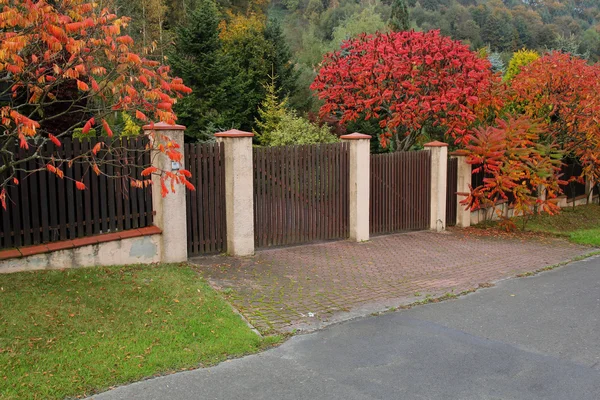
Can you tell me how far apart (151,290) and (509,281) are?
5.75m

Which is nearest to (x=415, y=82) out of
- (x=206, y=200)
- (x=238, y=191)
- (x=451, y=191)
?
(x=451, y=191)

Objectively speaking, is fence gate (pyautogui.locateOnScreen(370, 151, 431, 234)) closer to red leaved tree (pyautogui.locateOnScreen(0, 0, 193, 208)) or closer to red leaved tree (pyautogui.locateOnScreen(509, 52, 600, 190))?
red leaved tree (pyautogui.locateOnScreen(509, 52, 600, 190))

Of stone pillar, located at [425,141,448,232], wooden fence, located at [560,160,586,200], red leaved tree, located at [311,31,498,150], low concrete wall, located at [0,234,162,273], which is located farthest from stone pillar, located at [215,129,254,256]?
wooden fence, located at [560,160,586,200]

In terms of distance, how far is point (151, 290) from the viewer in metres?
7.62

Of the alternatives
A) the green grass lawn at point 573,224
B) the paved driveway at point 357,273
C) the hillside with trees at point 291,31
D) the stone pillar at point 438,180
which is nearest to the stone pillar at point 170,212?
the paved driveway at point 357,273

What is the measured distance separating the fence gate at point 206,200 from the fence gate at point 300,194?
0.81m

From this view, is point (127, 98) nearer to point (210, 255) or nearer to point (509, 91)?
point (210, 255)

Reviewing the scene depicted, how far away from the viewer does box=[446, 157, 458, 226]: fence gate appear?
14609 mm

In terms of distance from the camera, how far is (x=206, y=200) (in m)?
9.88

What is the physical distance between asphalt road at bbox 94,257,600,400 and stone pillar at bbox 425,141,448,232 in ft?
19.9

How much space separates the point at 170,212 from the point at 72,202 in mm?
1503

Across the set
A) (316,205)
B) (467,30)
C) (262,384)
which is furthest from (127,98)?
(467,30)

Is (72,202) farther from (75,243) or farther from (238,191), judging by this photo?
(238,191)

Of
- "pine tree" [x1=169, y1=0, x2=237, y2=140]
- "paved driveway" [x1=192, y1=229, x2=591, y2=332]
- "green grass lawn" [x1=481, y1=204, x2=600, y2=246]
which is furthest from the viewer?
"pine tree" [x1=169, y1=0, x2=237, y2=140]
